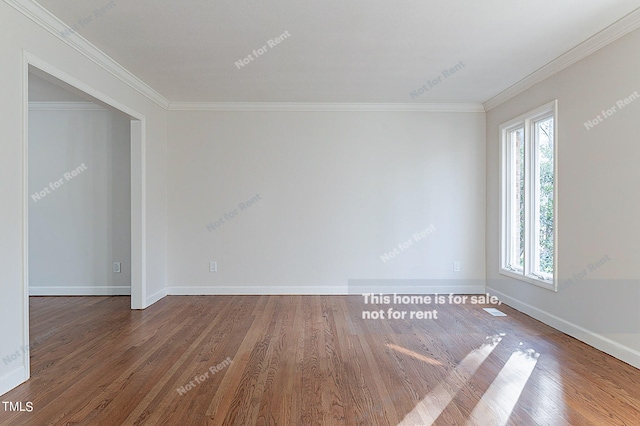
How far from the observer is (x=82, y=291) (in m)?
5.40

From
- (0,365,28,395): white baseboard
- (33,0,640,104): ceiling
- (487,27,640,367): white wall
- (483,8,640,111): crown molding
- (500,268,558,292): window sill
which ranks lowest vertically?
(0,365,28,395): white baseboard

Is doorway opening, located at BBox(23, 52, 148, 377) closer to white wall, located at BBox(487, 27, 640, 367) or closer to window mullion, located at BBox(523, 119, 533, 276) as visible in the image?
window mullion, located at BBox(523, 119, 533, 276)

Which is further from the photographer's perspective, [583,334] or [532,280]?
[532,280]

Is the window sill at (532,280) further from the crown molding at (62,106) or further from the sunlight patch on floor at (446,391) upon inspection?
the crown molding at (62,106)

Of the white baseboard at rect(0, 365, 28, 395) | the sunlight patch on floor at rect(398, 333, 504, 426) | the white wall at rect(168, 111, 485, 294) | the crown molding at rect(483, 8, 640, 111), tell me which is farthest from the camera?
the white wall at rect(168, 111, 485, 294)

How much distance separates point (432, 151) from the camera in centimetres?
544

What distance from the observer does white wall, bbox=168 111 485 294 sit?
5418 mm

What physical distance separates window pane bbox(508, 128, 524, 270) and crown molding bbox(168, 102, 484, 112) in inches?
33.3

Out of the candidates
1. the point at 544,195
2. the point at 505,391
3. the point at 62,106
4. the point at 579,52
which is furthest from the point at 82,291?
the point at 579,52

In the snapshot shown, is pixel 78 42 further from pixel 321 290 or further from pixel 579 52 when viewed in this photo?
pixel 579 52

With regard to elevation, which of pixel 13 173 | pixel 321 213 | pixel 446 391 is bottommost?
pixel 446 391

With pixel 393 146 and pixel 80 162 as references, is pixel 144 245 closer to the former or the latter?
pixel 80 162

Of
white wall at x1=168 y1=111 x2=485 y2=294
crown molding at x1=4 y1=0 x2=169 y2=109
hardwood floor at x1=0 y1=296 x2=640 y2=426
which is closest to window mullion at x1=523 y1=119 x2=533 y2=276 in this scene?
hardwood floor at x1=0 y1=296 x2=640 y2=426

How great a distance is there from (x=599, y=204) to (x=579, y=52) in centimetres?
137
